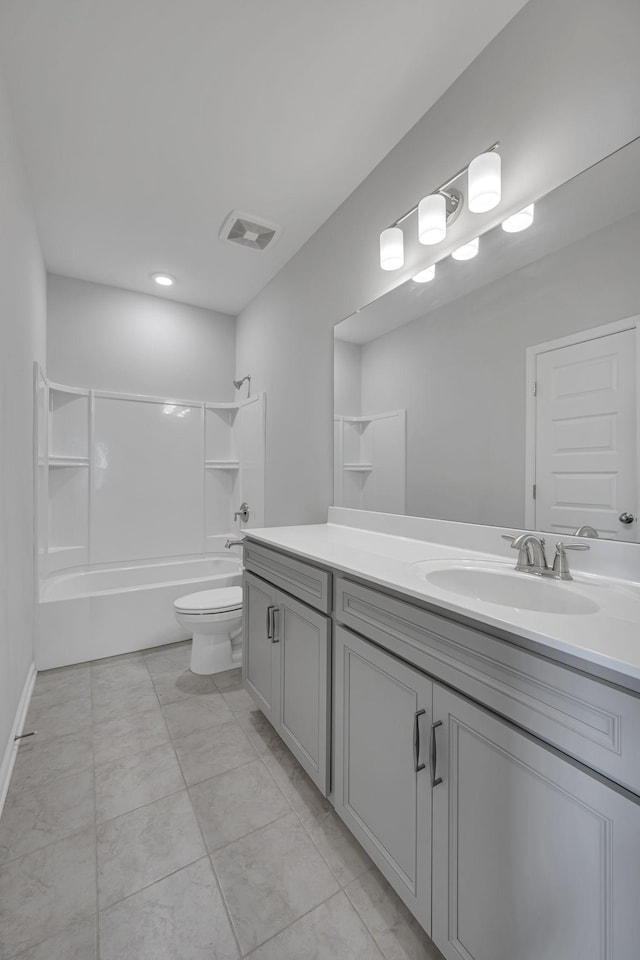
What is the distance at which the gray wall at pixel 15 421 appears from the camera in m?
1.52

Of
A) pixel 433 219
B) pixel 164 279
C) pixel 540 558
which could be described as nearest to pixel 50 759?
pixel 540 558

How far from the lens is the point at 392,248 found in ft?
5.62

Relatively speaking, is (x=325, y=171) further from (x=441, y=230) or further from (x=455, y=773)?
(x=455, y=773)

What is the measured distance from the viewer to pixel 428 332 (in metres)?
1.66

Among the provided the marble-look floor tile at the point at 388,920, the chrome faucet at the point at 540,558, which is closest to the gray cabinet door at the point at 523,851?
the marble-look floor tile at the point at 388,920

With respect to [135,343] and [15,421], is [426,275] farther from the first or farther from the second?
[135,343]

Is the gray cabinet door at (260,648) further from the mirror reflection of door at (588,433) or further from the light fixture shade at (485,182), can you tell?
the light fixture shade at (485,182)

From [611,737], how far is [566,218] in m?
1.28

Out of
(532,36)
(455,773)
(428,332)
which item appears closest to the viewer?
(455,773)

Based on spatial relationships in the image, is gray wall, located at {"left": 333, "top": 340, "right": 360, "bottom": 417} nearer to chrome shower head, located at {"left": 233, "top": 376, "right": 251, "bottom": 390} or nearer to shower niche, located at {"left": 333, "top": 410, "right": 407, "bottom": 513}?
shower niche, located at {"left": 333, "top": 410, "right": 407, "bottom": 513}

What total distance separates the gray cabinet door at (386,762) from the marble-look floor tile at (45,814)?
34.6 inches

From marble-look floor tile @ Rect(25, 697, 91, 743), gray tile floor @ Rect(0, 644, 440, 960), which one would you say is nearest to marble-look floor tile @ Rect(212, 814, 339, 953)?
gray tile floor @ Rect(0, 644, 440, 960)

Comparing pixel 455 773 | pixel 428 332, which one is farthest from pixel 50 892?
pixel 428 332

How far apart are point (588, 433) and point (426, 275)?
2.92 ft
